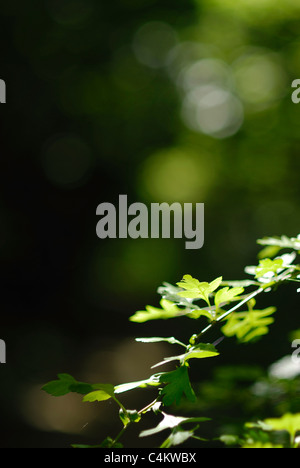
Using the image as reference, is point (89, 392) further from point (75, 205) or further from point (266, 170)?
point (75, 205)

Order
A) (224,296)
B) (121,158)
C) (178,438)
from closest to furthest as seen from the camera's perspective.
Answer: (178,438) < (224,296) < (121,158)

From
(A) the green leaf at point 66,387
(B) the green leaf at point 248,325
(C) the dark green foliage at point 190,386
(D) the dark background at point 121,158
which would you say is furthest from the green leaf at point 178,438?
(D) the dark background at point 121,158

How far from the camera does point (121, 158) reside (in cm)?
591

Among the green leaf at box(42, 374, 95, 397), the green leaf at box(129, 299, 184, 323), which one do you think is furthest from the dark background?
the green leaf at box(42, 374, 95, 397)

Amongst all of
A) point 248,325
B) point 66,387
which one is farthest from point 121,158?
point 66,387

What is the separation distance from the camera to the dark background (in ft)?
15.9

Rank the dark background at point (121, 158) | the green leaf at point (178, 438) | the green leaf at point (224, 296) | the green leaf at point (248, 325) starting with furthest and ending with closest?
the dark background at point (121, 158), the green leaf at point (248, 325), the green leaf at point (224, 296), the green leaf at point (178, 438)

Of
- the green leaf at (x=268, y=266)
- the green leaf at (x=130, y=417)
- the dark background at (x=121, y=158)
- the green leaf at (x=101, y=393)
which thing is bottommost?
the green leaf at (x=130, y=417)

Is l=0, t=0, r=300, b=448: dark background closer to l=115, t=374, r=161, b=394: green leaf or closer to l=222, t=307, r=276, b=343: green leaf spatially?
l=222, t=307, r=276, b=343: green leaf

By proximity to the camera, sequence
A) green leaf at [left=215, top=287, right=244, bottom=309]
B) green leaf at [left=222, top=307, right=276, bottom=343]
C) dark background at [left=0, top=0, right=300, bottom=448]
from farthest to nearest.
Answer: dark background at [left=0, top=0, right=300, bottom=448] < green leaf at [left=222, top=307, right=276, bottom=343] < green leaf at [left=215, top=287, right=244, bottom=309]

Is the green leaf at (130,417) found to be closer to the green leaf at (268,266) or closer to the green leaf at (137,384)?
the green leaf at (137,384)

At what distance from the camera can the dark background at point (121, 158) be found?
4855mm

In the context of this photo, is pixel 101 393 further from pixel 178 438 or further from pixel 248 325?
pixel 248 325

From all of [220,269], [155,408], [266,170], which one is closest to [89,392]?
[155,408]
